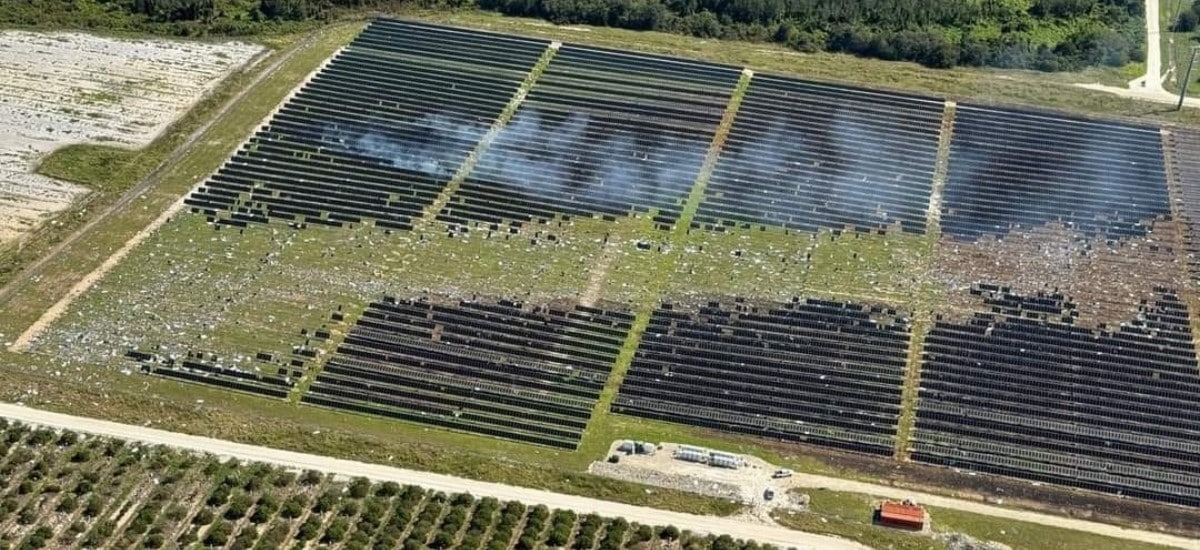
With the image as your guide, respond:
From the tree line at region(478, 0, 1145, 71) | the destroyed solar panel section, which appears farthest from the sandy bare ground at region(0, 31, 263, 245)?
the tree line at region(478, 0, 1145, 71)

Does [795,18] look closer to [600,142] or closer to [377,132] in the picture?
[600,142]

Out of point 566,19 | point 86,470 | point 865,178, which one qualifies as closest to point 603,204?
point 865,178

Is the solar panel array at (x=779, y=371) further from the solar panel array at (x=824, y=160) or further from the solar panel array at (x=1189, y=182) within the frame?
the solar panel array at (x=1189, y=182)

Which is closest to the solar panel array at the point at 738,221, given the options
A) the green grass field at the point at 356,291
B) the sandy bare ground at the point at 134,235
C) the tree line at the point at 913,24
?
the green grass field at the point at 356,291

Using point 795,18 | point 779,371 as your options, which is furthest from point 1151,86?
point 779,371

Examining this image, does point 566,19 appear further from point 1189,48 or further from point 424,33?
point 1189,48
